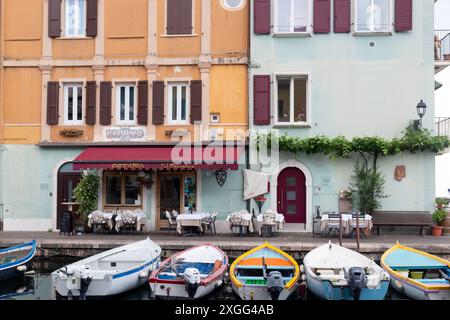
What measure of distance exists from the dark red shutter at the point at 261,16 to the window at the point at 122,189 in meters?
6.93

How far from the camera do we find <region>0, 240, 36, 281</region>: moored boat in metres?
12.5

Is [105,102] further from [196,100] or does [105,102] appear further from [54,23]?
[54,23]

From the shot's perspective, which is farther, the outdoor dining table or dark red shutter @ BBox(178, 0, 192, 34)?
dark red shutter @ BBox(178, 0, 192, 34)

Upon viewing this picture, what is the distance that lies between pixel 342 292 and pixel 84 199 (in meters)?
10.1

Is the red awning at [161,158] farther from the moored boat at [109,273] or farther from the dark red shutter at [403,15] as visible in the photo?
the dark red shutter at [403,15]

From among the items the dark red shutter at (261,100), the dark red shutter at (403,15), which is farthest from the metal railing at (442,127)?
the dark red shutter at (261,100)

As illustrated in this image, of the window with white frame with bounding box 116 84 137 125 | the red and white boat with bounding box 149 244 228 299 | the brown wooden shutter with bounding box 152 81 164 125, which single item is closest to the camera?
the red and white boat with bounding box 149 244 228 299

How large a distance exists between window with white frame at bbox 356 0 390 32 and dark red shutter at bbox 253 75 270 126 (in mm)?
3803

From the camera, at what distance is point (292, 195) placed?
57.9 ft

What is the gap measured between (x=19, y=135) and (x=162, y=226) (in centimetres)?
631

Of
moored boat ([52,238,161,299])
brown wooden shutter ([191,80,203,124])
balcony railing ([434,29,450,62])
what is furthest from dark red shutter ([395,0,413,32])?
moored boat ([52,238,161,299])

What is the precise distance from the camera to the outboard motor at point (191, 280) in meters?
10.5

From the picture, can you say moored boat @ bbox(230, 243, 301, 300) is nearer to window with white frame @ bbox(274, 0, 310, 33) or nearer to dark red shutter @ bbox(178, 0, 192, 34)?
window with white frame @ bbox(274, 0, 310, 33)

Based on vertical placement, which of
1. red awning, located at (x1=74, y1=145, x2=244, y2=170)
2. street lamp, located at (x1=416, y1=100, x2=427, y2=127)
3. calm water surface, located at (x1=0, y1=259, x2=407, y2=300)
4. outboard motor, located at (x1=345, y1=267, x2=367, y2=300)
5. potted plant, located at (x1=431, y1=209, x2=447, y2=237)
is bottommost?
calm water surface, located at (x1=0, y1=259, x2=407, y2=300)
